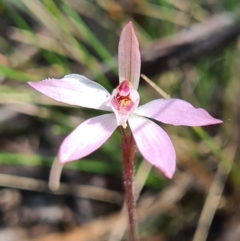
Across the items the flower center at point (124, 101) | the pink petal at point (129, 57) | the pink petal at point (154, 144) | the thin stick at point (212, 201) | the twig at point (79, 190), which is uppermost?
the twig at point (79, 190)

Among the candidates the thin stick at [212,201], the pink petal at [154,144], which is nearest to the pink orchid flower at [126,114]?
the pink petal at [154,144]

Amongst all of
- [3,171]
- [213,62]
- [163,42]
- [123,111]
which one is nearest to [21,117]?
[3,171]

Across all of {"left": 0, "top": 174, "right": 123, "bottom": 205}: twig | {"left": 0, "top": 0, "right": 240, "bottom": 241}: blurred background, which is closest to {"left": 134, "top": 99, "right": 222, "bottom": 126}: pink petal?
{"left": 0, "top": 0, "right": 240, "bottom": 241}: blurred background

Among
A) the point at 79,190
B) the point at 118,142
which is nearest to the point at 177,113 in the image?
the point at 118,142

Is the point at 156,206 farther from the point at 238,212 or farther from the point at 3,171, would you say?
the point at 3,171

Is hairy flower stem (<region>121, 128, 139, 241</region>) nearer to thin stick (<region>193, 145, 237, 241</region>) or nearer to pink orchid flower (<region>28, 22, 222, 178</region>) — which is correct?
pink orchid flower (<region>28, 22, 222, 178</region>)

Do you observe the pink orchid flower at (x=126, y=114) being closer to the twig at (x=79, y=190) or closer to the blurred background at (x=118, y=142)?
the blurred background at (x=118, y=142)

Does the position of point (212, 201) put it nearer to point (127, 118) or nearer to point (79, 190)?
point (79, 190)

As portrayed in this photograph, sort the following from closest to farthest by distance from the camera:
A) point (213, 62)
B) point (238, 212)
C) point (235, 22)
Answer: point (238, 212) → point (235, 22) → point (213, 62)
